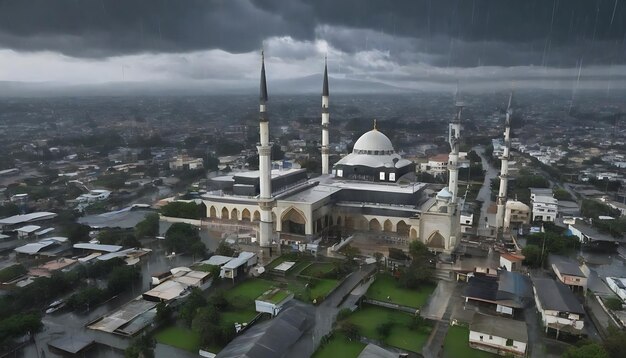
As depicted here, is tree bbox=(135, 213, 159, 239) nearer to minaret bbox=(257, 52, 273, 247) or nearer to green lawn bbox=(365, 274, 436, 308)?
minaret bbox=(257, 52, 273, 247)

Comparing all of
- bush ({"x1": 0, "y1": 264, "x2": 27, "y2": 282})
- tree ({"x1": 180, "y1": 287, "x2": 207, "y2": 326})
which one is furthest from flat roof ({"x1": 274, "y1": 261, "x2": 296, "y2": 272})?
bush ({"x1": 0, "y1": 264, "x2": 27, "y2": 282})

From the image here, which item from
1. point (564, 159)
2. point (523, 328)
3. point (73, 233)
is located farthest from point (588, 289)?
point (564, 159)

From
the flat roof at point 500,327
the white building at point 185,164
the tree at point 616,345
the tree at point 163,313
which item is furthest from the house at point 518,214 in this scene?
the white building at point 185,164

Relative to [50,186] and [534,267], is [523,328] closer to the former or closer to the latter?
Result: [534,267]

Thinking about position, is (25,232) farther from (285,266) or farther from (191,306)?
(285,266)

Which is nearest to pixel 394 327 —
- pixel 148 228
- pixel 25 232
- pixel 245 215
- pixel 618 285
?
pixel 618 285

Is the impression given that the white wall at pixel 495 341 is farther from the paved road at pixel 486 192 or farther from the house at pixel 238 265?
the paved road at pixel 486 192
